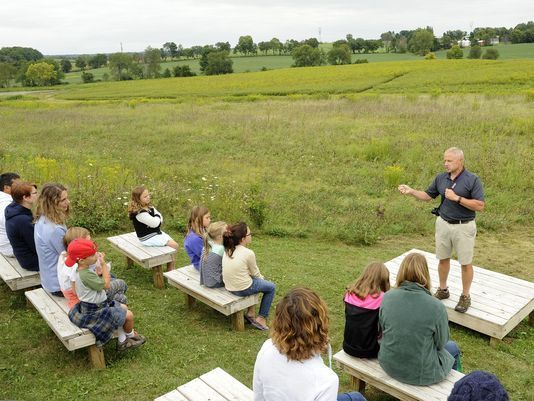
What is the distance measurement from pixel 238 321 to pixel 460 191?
310cm

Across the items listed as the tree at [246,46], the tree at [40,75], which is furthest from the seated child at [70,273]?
the tree at [246,46]

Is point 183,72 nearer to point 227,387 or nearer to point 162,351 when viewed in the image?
point 162,351

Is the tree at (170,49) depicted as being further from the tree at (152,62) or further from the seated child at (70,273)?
the seated child at (70,273)

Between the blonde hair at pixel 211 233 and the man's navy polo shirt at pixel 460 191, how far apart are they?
2.73m

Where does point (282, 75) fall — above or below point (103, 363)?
above

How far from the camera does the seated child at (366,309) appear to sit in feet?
13.4

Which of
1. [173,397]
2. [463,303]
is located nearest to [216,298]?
[173,397]

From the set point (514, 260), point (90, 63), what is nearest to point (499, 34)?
point (90, 63)

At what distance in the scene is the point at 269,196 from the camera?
38.8 ft

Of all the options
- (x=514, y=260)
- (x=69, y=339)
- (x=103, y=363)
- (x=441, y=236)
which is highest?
(x=441, y=236)

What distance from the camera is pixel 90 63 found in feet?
447

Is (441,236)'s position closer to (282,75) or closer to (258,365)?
(258,365)

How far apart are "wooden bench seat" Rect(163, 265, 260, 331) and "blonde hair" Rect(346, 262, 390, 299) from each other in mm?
1719

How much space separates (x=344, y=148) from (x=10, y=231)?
40.8ft
